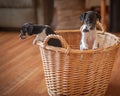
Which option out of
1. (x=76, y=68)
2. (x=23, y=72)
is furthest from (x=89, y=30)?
(x=23, y=72)

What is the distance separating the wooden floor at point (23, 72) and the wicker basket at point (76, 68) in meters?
0.14

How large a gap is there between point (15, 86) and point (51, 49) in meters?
0.45

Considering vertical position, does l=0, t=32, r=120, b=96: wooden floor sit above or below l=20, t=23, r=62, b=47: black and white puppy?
below

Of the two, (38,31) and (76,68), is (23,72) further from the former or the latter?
(76,68)

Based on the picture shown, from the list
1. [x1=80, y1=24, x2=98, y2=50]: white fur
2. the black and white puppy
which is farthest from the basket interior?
the black and white puppy

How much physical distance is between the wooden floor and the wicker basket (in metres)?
0.14

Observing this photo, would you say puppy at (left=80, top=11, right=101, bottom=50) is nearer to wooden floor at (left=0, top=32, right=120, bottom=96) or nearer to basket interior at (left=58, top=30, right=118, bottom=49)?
basket interior at (left=58, top=30, right=118, bottom=49)

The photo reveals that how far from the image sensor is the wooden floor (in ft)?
4.69

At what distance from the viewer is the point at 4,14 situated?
2592 mm

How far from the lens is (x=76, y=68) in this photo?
1.20 metres

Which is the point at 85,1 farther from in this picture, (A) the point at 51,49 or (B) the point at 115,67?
(A) the point at 51,49

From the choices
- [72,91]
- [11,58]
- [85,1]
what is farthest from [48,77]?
[85,1]

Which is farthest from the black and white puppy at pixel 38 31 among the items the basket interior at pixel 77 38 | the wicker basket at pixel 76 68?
the basket interior at pixel 77 38

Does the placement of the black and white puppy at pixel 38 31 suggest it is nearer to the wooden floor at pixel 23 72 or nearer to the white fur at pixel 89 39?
the white fur at pixel 89 39
